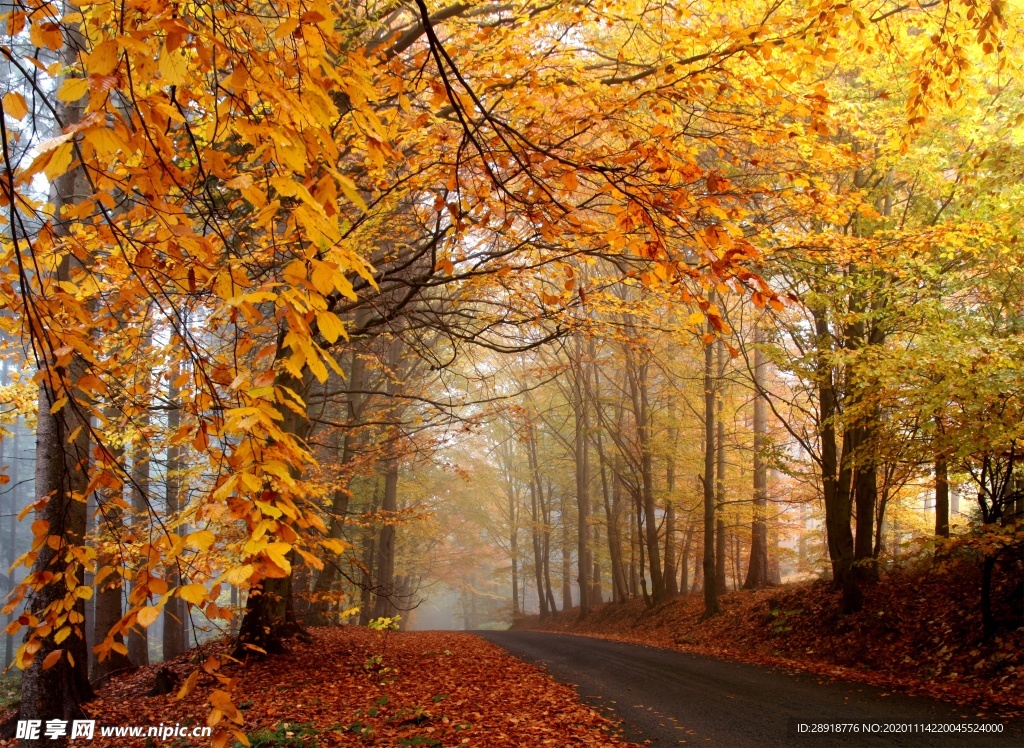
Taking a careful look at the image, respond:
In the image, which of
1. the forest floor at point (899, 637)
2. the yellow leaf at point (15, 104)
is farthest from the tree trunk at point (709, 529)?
the yellow leaf at point (15, 104)

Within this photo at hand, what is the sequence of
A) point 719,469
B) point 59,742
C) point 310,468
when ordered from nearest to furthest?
point 59,742 → point 310,468 → point 719,469

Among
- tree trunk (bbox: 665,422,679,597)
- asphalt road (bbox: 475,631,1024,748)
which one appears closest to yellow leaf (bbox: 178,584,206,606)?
asphalt road (bbox: 475,631,1024,748)

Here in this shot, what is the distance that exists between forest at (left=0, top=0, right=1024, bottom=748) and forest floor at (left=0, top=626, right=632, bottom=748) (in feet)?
0.27

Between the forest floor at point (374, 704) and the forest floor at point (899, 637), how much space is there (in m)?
3.50

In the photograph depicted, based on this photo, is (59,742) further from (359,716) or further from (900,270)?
(900,270)

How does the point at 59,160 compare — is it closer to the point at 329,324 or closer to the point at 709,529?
the point at 329,324

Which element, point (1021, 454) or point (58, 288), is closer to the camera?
point (58, 288)

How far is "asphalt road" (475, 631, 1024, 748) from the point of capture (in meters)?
4.64

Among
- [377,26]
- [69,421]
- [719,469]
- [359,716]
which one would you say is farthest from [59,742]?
[719,469]

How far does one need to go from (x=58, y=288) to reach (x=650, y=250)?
2352 mm

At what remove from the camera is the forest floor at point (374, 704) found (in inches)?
193

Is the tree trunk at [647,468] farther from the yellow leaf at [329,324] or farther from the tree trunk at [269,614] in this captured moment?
the yellow leaf at [329,324]

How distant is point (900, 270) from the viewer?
745 centimetres

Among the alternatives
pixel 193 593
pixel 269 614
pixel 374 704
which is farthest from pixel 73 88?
pixel 269 614
